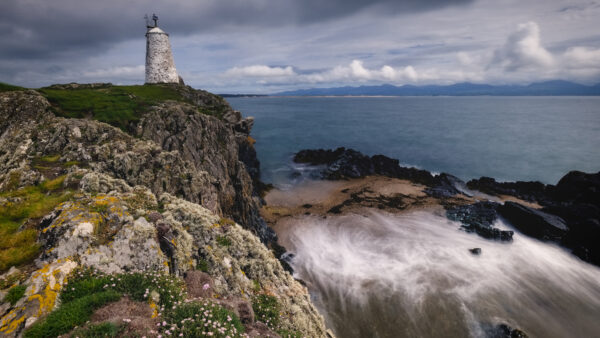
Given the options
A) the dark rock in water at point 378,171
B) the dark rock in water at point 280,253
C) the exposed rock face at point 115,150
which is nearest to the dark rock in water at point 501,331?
the dark rock in water at point 280,253

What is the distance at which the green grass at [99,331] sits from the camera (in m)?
5.47

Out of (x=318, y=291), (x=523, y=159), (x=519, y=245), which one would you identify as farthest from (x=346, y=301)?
(x=523, y=159)

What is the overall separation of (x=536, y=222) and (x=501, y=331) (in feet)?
A: 71.8

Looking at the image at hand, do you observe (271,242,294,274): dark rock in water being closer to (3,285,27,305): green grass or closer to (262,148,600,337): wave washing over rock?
(262,148,600,337): wave washing over rock

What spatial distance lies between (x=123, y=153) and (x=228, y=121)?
3663 centimetres

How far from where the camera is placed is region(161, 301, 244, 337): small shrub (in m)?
6.11

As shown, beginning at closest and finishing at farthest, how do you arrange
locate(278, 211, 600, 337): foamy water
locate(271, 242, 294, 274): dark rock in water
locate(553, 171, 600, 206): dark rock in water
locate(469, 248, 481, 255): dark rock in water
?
locate(278, 211, 600, 337): foamy water → locate(271, 242, 294, 274): dark rock in water → locate(469, 248, 481, 255): dark rock in water → locate(553, 171, 600, 206): dark rock in water

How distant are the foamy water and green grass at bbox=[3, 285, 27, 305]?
18.2 metres

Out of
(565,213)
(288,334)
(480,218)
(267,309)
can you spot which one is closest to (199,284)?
(267,309)

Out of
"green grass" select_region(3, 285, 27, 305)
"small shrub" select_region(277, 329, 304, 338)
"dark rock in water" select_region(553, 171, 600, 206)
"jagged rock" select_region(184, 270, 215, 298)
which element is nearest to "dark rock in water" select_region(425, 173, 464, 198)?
"dark rock in water" select_region(553, 171, 600, 206)

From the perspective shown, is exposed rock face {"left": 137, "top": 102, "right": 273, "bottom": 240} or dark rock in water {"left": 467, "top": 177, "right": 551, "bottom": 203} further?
dark rock in water {"left": 467, "top": 177, "right": 551, "bottom": 203}

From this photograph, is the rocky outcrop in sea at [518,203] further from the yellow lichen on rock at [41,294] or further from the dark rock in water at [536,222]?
the yellow lichen on rock at [41,294]

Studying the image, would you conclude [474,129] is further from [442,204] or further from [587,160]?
[442,204]

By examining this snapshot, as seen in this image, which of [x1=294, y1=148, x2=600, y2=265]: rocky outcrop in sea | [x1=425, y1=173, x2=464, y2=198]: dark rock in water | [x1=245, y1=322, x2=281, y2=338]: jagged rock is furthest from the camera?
[x1=425, y1=173, x2=464, y2=198]: dark rock in water
